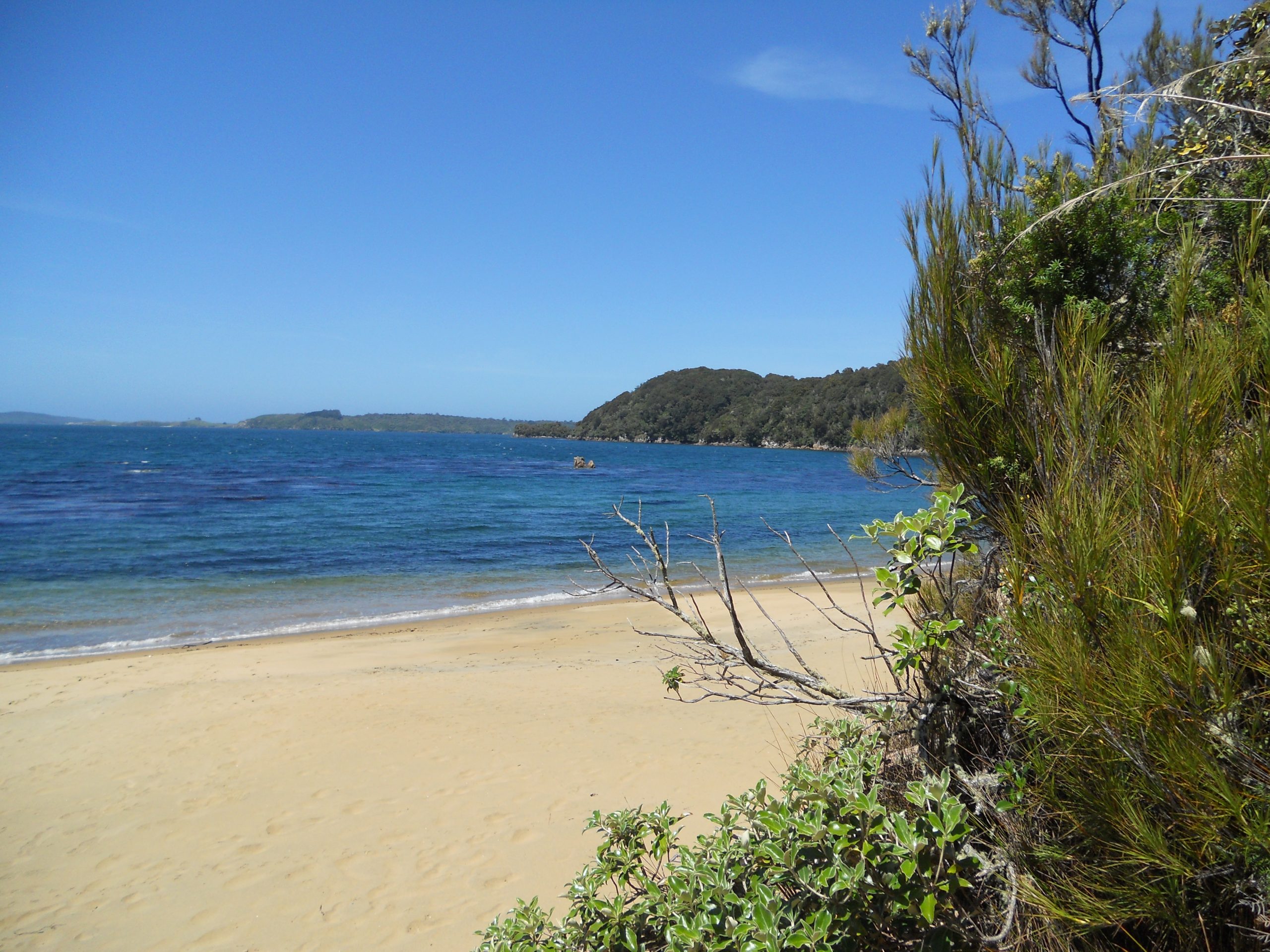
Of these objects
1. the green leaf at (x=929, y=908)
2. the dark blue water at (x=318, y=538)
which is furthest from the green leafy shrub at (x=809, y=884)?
the dark blue water at (x=318, y=538)

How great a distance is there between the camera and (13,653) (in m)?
10.4

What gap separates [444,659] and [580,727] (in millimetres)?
3730

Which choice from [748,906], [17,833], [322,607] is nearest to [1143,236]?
[748,906]

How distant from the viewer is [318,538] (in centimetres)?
2111

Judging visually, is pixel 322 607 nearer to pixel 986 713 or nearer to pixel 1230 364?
pixel 986 713

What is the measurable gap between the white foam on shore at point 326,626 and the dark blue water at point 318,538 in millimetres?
59

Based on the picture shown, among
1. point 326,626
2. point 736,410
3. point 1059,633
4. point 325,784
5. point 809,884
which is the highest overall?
point 736,410

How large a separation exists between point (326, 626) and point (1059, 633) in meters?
13.0

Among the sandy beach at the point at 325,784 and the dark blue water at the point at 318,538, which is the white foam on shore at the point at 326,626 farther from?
the sandy beach at the point at 325,784

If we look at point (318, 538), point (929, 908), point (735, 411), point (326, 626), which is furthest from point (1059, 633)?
point (735, 411)

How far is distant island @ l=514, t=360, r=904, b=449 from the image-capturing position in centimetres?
7769

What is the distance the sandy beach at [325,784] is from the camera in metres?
4.34

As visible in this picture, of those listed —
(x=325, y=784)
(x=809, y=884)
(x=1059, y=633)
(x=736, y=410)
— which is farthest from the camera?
(x=736, y=410)

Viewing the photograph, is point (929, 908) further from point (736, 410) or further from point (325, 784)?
point (736, 410)
